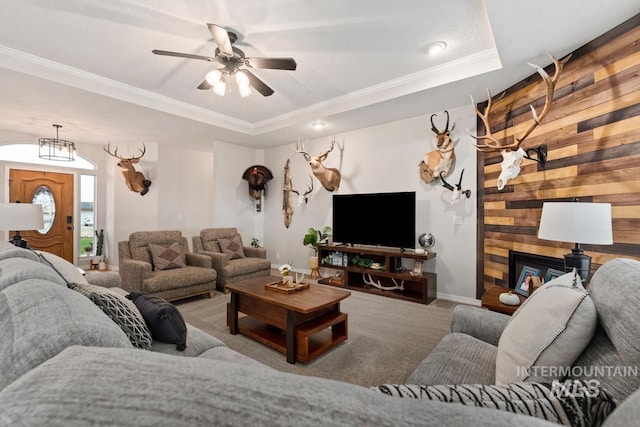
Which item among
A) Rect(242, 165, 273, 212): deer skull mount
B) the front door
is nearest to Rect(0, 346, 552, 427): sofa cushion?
Rect(242, 165, 273, 212): deer skull mount

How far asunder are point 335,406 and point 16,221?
3.80 metres

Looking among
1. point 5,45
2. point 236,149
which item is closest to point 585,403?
point 5,45

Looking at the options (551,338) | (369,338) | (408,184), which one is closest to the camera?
(551,338)

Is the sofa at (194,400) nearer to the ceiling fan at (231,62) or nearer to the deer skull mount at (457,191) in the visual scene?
the ceiling fan at (231,62)

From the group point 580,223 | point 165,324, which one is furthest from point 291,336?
point 580,223

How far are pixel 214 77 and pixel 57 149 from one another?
4535 mm

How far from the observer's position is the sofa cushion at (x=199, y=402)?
0.40m

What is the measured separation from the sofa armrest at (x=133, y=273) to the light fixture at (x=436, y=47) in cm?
392

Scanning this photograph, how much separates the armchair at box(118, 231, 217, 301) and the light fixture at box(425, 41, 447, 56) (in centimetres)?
367

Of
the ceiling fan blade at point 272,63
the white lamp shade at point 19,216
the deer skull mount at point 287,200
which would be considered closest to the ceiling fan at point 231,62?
the ceiling fan blade at point 272,63

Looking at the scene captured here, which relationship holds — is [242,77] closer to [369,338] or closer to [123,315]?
[123,315]

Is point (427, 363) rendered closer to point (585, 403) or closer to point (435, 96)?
point (585, 403)

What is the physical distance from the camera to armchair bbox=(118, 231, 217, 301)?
3473mm

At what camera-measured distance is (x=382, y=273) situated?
13.4 ft
